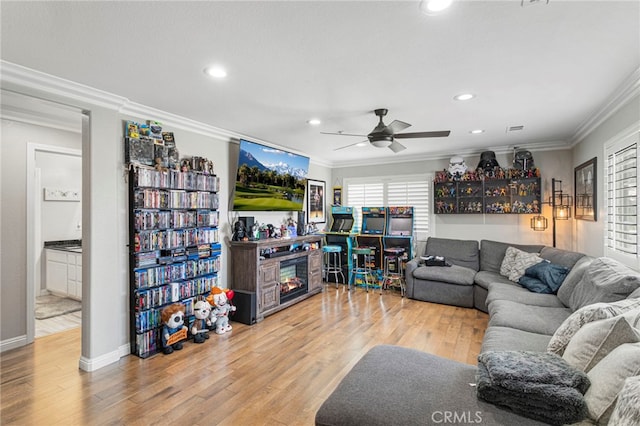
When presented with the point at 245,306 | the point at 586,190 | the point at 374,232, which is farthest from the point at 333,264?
the point at 586,190

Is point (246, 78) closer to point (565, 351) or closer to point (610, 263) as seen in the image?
point (565, 351)

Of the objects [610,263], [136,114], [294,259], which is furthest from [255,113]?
[610,263]

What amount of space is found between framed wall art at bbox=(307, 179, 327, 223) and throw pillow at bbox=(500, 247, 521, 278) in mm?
3480

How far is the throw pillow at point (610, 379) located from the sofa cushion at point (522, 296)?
217cm

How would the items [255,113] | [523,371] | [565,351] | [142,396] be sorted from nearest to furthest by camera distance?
[523,371], [565,351], [142,396], [255,113]

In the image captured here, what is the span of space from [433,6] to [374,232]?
4.74 metres

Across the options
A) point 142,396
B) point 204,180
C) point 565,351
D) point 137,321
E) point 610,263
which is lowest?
point 142,396

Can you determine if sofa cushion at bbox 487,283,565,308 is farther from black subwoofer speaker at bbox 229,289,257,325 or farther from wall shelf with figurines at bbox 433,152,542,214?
black subwoofer speaker at bbox 229,289,257,325

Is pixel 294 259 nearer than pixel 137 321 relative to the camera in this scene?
No

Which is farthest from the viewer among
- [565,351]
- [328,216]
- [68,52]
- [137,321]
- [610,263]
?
[328,216]

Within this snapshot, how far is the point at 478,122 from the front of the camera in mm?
3873

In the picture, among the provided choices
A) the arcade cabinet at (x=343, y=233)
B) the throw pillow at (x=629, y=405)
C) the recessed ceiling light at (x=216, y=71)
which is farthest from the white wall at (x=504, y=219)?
the throw pillow at (x=629, y=405)

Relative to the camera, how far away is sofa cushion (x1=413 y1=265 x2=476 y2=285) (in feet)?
15.4

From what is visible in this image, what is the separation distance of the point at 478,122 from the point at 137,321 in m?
4.51
